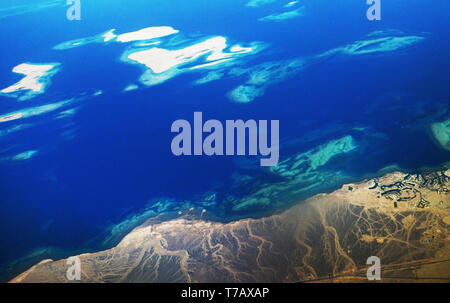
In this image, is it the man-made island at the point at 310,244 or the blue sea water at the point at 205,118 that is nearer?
the man-made island at the point at 310,244

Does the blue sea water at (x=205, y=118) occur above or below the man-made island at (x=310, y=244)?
above

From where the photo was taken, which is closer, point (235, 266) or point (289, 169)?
point (235, 266)

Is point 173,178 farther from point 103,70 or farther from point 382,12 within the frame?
point 382,12

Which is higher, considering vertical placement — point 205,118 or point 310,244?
point 205,118

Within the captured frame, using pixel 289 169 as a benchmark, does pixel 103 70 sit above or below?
above

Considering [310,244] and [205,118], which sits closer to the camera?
[310,244]

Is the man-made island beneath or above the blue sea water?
beneath

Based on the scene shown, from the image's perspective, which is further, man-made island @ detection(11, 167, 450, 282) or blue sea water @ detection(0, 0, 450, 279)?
blue sea water @ detection(0, 0, 450, 279)
